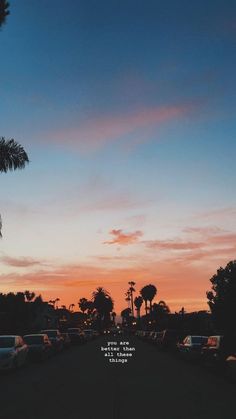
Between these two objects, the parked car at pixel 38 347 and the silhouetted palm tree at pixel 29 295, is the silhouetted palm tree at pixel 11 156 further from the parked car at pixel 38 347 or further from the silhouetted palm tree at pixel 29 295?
the silhouetted palm tree at pixel 29 295

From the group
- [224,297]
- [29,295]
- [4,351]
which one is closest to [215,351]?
[4,351]

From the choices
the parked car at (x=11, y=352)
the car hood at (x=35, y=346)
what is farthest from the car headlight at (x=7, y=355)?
the car hood at (x=35, y=346)

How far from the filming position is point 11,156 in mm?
27719

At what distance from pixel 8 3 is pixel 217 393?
48.6 feet

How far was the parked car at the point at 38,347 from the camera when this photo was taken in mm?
29297

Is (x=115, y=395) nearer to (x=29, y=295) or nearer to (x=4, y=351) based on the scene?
(x=4, y=351)

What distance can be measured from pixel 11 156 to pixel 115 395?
15.6 meters

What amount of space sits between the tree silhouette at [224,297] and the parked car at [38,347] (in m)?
20.9

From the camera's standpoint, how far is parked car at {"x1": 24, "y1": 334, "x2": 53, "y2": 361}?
1153 inches

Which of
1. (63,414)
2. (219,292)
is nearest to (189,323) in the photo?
(219,292)

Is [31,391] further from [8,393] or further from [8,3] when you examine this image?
[8,3]

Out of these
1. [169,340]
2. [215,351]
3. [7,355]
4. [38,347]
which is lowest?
[215,351]

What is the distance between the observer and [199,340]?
99.9 feet

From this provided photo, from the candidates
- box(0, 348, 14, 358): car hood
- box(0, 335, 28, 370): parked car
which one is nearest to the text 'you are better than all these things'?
box(0, 335, 28, 370): parked car
